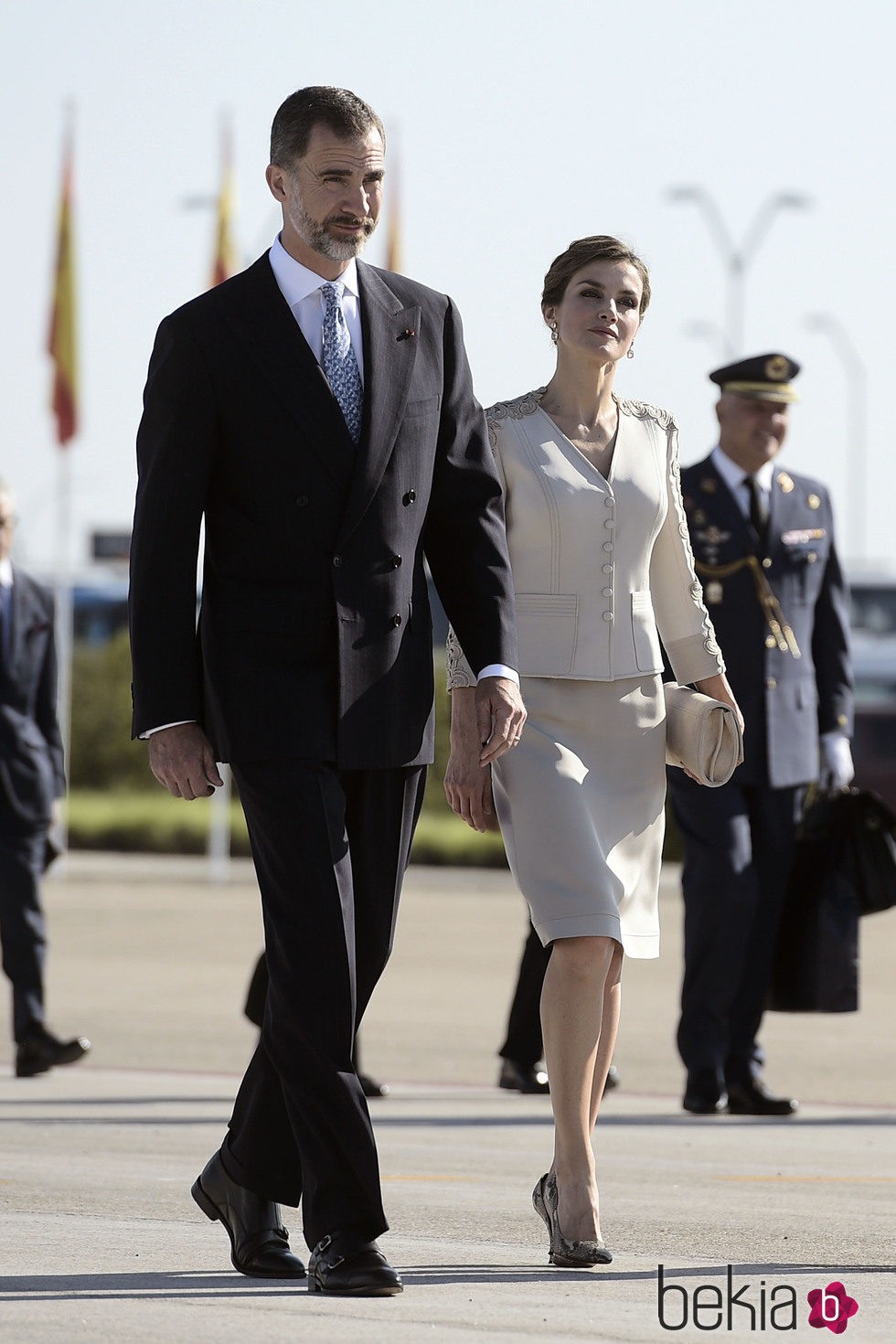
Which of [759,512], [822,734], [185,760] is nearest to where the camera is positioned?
[185,760]

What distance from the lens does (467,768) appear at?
5.25m

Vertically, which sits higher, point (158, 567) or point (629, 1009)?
point (158, 567)

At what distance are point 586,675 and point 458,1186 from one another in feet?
5.03

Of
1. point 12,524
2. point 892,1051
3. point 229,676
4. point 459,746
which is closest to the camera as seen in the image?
point 229,676

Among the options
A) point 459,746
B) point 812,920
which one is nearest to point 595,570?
point 459,746

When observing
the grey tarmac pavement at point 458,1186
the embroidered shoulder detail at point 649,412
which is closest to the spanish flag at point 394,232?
the grey tarmac pavement at point 458,1186

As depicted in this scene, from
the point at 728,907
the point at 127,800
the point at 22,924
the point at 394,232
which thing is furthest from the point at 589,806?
the point at 127,800

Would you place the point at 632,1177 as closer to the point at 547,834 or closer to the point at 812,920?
the point at 547,834

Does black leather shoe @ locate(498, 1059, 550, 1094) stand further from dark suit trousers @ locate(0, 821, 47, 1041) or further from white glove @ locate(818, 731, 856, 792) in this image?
dark suit trousers @ locate(0, 821, 47, 1041)

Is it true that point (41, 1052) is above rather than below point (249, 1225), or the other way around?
below

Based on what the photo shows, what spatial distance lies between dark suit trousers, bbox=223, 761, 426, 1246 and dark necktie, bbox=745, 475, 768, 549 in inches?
148

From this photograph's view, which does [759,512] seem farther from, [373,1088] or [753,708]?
[373,1088]

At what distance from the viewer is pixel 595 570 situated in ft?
18.1

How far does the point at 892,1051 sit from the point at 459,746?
565 centimetres
